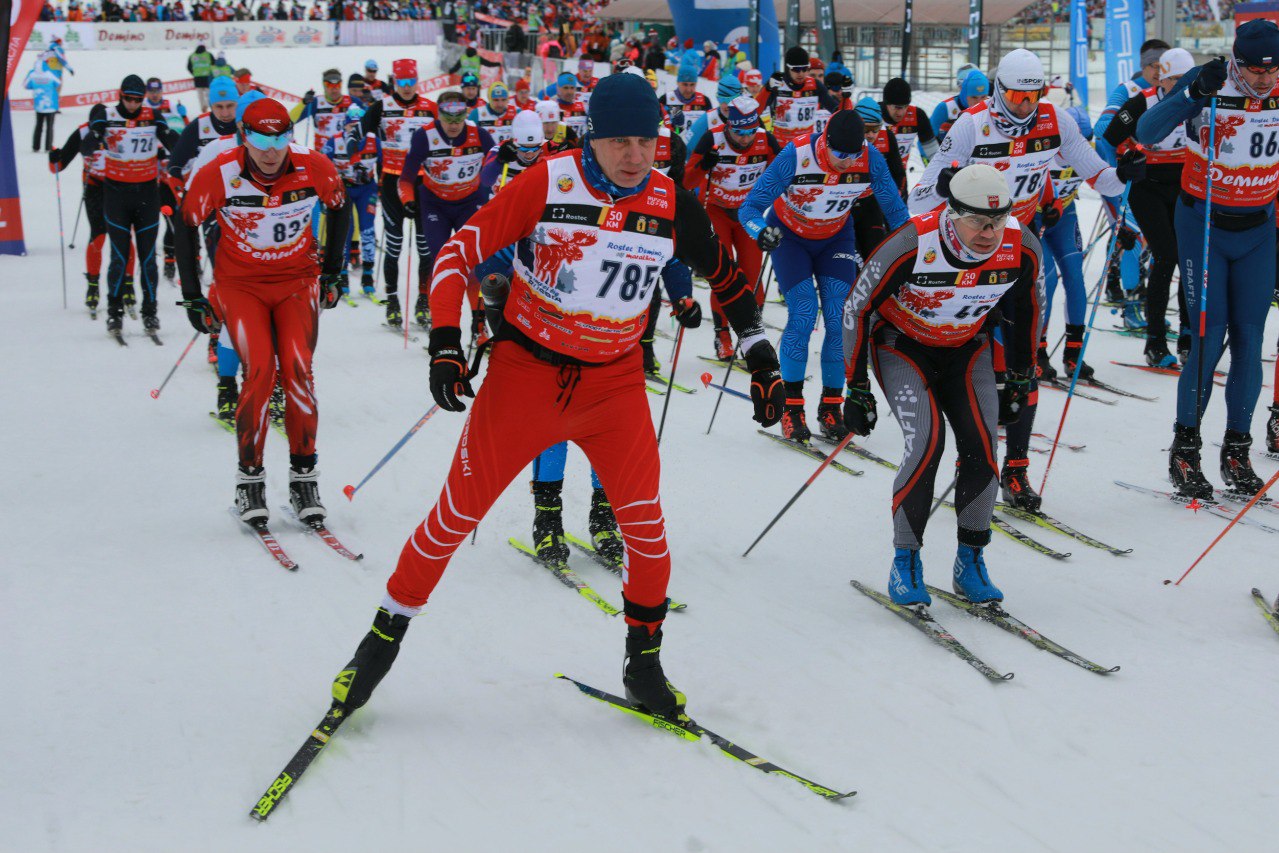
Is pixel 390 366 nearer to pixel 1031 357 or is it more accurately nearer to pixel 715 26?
pixel 1031 357

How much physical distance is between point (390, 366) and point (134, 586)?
4.91m

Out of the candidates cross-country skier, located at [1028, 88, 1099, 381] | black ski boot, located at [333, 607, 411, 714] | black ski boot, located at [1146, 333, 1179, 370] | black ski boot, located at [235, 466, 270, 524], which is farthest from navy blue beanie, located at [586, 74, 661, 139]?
black ski boot, located at [1146, 333, 1179, 370]

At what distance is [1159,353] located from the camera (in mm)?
9648

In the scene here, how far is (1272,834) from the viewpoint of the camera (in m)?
3.45

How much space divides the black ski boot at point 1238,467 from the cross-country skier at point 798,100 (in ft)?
17.8

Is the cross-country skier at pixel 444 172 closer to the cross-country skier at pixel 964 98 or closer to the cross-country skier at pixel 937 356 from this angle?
the cross-country skier at pixel 964 98

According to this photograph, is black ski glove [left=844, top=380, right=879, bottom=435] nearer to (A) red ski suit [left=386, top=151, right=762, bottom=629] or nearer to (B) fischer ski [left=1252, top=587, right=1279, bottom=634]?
(A) red ski suit [left=386, top=151, right=762, bottom=629]

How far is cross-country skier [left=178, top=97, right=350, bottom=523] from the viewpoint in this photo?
6.11 meters

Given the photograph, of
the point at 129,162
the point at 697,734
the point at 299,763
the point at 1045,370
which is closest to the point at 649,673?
the point at 697,734

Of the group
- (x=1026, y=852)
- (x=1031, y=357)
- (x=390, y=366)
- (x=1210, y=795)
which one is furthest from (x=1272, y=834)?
(x=390, y=366)

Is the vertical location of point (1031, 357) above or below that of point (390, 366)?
above

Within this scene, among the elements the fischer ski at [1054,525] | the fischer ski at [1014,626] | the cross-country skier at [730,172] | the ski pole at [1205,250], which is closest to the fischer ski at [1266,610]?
the fischer ski at [1054,525]

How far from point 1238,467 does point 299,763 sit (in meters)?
4.99

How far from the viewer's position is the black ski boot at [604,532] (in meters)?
5.75
